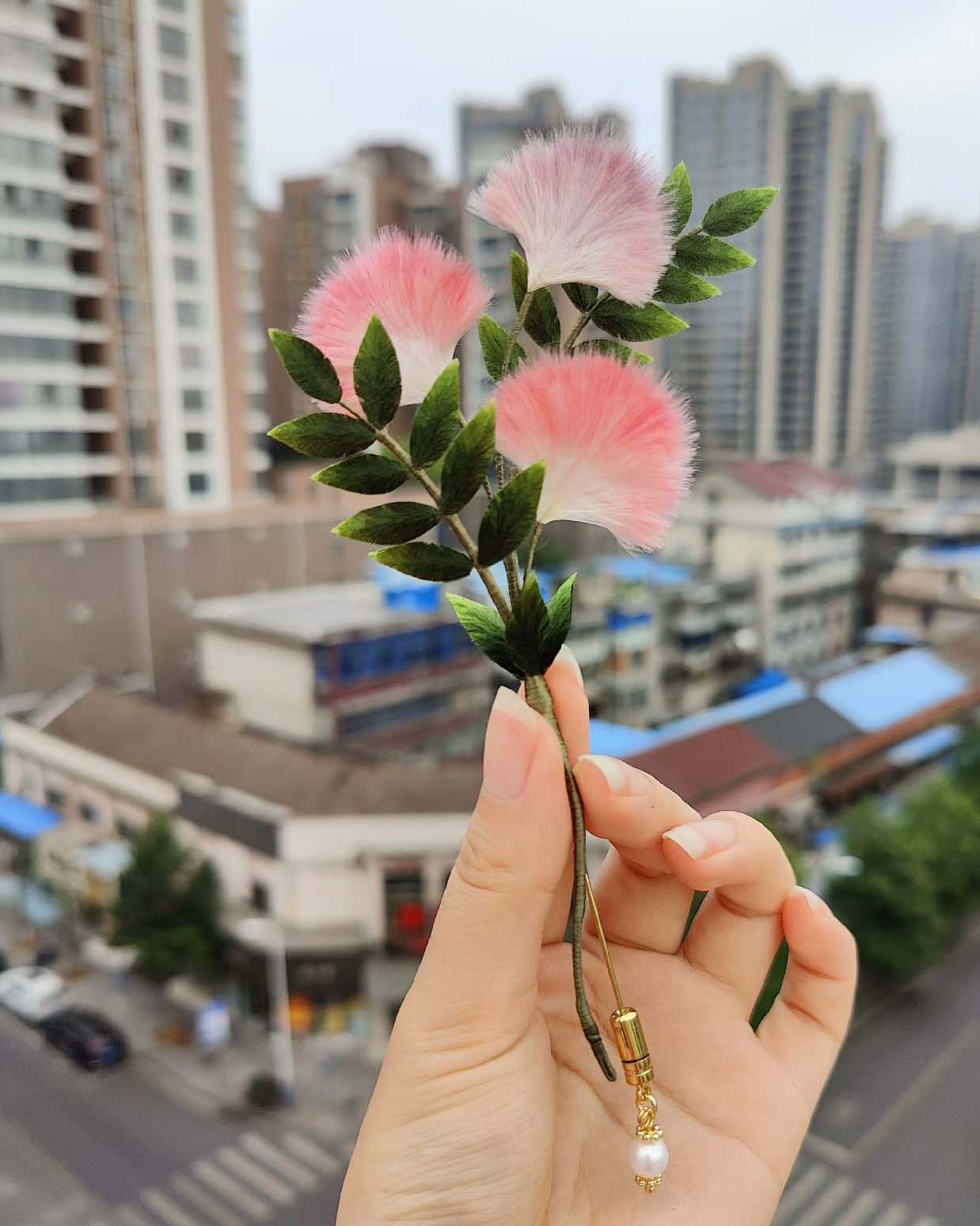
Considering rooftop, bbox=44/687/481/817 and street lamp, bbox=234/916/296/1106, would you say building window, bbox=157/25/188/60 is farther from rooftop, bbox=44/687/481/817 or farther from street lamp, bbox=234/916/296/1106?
street lamp, bbox=234/916/296/1106

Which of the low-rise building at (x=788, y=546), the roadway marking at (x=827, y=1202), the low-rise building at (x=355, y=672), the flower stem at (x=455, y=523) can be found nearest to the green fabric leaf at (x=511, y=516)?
the flower stem at (x=455, y=523)

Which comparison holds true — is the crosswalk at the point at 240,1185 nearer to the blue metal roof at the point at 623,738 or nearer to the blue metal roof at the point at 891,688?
the blue metal roof at the point at 623,738

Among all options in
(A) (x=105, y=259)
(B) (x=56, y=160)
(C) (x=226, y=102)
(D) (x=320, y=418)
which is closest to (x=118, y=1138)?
(D) (x=320, y=418)

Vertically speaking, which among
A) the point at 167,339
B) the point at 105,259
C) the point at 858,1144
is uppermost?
the point at 105,259

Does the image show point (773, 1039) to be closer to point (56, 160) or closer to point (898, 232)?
point (56, 160)

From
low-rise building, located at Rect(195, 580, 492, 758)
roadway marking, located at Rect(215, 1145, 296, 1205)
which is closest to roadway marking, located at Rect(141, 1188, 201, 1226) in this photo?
roadway marking, located at Rect(215, 1145, 296, 1205)

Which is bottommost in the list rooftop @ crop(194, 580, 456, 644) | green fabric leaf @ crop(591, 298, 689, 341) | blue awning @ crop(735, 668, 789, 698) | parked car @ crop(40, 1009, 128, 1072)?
parked car @ crop(40, 1009, 128, 1072)
